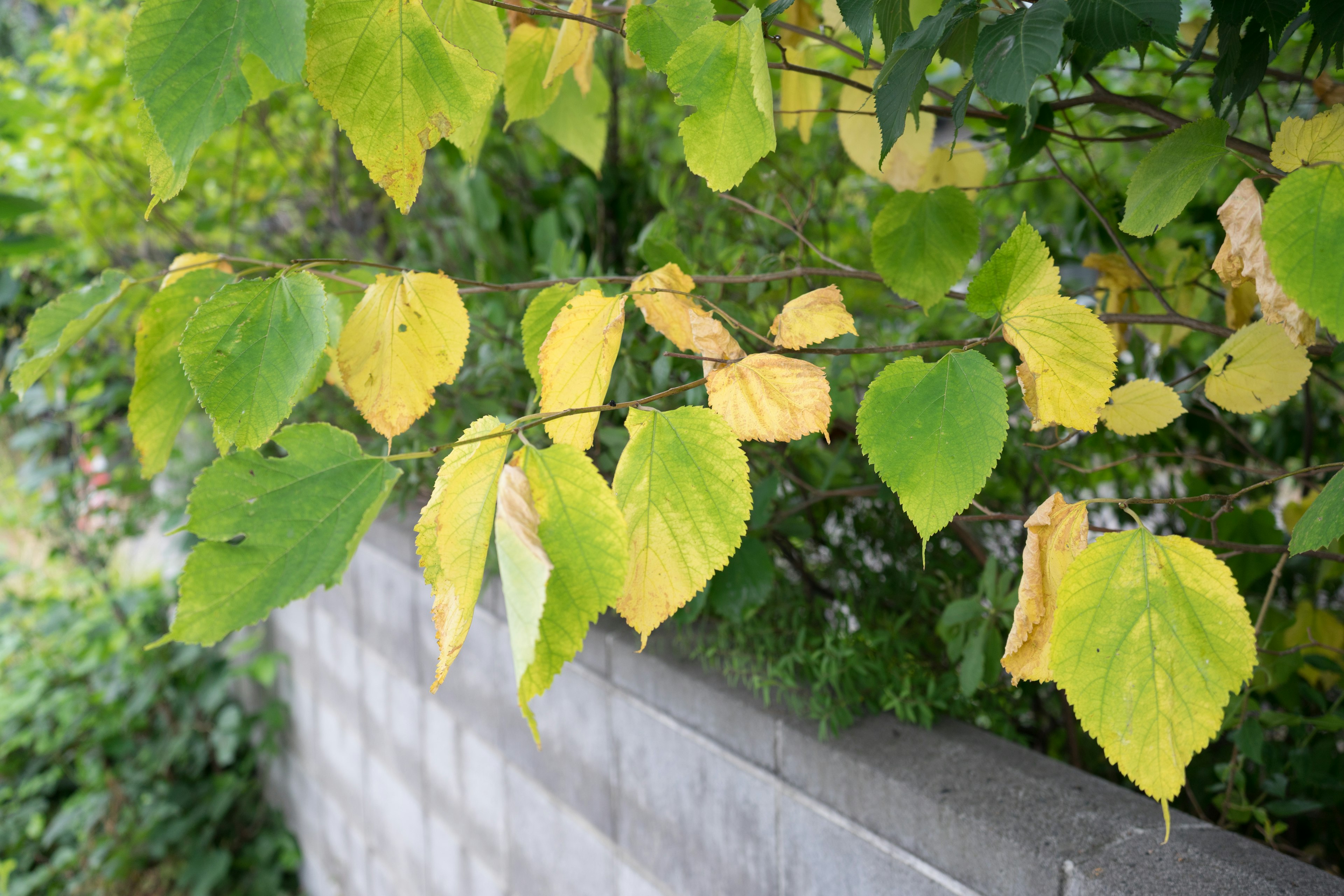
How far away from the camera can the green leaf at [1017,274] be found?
45 centimetres

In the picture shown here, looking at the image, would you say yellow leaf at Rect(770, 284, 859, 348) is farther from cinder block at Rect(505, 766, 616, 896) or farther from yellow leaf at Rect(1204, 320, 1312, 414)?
cinder block at Rect(505, 766, 616, 896)

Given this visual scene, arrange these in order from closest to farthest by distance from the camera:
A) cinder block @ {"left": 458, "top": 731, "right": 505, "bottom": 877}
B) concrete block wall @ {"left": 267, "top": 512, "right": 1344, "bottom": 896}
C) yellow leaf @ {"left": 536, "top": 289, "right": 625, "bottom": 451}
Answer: yellow leaf @ {"left": 536, "top": 289, "right": 625, "bottom": 451}
concrete block wall @ {"left": 267, "top": 512, "right": 1344, "bottom": 896}
cinder block @ {"left": 458, "top": 731, "right": 505, "bottom": 877}

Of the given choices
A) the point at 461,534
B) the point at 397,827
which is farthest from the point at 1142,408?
the point at 397,827

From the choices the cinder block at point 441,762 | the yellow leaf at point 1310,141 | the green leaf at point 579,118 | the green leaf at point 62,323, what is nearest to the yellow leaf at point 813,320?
the yellow leaf at point 1310,141

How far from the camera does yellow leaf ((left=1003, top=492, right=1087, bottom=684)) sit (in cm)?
43

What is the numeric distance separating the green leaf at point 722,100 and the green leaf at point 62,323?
1.55 ft

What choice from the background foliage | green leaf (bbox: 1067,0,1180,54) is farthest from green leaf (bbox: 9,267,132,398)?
green leaf (bbox: 1067,0,1180,54)

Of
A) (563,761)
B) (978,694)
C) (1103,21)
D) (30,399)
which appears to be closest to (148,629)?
(30,399)

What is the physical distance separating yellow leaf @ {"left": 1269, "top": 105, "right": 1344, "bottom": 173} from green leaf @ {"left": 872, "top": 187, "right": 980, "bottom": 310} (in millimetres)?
230

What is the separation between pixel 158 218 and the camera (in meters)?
2.13

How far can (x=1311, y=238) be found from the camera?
37 cm

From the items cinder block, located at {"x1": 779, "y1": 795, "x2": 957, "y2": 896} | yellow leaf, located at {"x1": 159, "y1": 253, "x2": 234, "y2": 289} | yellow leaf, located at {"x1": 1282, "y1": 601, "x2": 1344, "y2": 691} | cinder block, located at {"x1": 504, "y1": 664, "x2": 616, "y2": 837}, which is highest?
yellow leaf, located at {"x1": 159, "y1": 253, "x2": 234, "y2": 289}

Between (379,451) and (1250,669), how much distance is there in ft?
3.50

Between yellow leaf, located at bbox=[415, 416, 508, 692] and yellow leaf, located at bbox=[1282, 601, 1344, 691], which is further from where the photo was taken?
yellow leaf, located at bbox=[1282, 601, 1344, 691]
